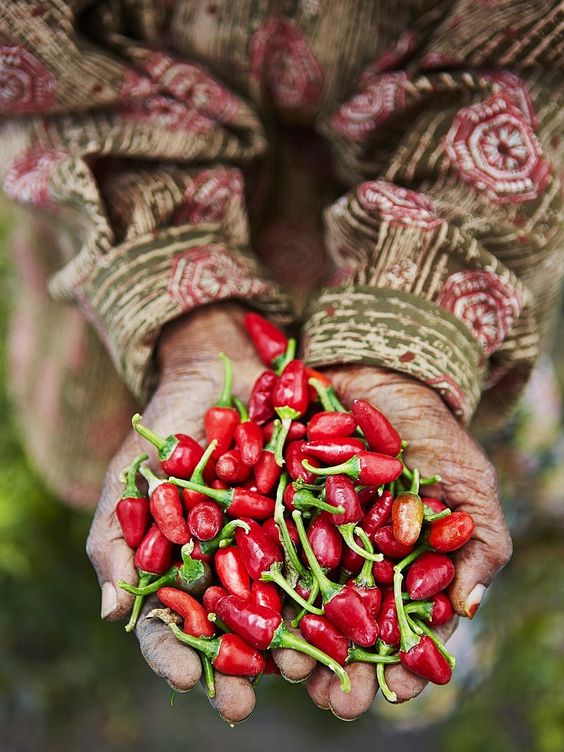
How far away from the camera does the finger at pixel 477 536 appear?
921mm

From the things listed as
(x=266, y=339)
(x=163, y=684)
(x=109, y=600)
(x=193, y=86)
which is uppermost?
(x=193, y=86)

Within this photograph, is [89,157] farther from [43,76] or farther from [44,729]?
[44,729]

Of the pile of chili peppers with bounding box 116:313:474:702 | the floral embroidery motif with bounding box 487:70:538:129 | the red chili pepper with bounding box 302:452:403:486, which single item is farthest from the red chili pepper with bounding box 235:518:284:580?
the floral embroidery motif with bounding box 487:70:538:129

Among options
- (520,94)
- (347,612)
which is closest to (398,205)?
(520,94)

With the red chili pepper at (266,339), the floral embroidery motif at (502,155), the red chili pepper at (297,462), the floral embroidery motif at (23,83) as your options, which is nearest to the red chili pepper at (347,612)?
the red chili pepper at (297,462)

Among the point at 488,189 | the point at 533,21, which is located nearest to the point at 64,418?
the point at 488,189

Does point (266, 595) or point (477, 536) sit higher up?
point (477, 536)

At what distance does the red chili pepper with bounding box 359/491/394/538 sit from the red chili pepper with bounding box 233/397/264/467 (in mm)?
165

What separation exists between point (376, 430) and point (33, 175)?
71cm

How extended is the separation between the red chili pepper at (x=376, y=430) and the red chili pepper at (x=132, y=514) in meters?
0.29

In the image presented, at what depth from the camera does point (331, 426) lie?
979 millimetres

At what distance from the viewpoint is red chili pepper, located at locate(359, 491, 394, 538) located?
37.2 inches

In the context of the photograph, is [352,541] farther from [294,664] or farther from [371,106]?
[371,106]

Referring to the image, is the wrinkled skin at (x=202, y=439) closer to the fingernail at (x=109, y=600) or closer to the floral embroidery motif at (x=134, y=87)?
the fingernail at (x=109, y=600)
